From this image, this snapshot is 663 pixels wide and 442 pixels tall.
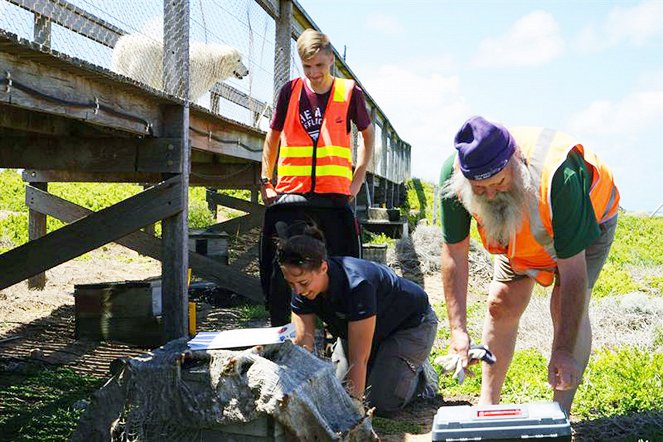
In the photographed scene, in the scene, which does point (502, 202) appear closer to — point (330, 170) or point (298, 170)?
point (330, 170)

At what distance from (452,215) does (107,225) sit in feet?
8.04

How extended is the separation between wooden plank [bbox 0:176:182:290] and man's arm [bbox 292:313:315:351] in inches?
61.1

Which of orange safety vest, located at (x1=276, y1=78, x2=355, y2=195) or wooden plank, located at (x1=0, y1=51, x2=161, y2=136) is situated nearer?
wooden plank, located at (x1=0, y1=51, x2=161, y2=136)

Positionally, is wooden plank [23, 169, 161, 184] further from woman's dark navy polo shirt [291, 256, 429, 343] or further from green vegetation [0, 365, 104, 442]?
woman's dark navy polo shirt [291, 256, 429, 343]

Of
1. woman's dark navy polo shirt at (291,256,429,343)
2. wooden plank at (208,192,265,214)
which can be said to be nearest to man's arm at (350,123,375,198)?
woman's dark navy polo shirt at (291,256,429,343)

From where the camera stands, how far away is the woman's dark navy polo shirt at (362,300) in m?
3.52

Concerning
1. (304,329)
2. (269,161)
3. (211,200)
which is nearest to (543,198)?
(304,329)

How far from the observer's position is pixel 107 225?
4.88 meters

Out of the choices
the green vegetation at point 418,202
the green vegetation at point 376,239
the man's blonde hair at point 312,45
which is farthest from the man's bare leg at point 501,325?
the green vegetation at point 418,202

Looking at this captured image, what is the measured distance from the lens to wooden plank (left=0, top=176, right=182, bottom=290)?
15.9ft

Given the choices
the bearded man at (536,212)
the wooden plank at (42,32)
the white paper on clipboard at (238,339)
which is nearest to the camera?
the bearded man at (536,212)

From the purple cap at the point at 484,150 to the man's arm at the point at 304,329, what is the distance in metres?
1.16

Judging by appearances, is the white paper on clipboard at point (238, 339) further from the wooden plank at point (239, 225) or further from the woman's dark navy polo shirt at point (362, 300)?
the wooden plank at point (239, 225)

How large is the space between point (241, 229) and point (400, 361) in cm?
736
